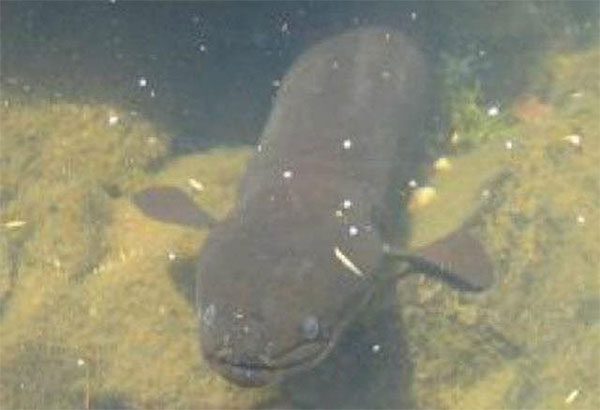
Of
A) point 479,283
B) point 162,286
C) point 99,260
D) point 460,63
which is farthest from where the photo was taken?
point 460,63

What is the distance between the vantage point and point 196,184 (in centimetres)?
613

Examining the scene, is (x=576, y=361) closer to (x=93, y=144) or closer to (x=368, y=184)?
(x=368, y=184)

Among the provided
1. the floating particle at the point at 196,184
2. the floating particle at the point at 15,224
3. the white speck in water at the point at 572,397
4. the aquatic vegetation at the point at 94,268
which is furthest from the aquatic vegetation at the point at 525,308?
the floating particle at the point at 15,224

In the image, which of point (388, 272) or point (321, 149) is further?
point (321, 149)

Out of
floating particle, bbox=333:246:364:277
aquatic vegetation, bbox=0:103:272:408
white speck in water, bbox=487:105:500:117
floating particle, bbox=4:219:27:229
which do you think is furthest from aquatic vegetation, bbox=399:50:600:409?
floating particle, bbox=4:219:27:229

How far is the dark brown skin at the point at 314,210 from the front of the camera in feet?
13.4

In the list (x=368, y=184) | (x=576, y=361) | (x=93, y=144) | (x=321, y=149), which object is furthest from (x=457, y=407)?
(x=93, y=144)

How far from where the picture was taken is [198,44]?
766cm

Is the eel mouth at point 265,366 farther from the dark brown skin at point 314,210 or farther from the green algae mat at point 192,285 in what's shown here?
the green algae mat at point 192,285

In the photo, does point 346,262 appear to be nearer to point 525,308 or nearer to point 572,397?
point 525,308

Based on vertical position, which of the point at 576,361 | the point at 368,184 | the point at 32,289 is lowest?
the point at 32,289

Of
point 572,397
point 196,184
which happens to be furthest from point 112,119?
point 572,397

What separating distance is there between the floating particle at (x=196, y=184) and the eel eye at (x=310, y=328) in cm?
213

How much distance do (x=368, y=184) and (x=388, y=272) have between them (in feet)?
2.20
